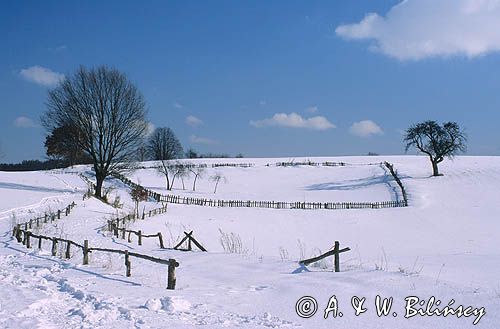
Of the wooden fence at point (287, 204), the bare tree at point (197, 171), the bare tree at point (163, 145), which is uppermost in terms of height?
the bare tree at point (163, 145)

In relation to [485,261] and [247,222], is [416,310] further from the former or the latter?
[247,222]

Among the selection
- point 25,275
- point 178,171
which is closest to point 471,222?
point 25,275

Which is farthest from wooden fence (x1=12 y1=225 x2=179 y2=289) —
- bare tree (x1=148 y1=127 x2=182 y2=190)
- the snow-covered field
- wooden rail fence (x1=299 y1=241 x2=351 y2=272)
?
bare tree (x1=148 y1=127 x2=182 y2=190)

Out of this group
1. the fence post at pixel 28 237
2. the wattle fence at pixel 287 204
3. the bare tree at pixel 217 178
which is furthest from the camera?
the bare tree at pixel 217 178

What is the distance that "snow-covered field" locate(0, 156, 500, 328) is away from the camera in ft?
24.9

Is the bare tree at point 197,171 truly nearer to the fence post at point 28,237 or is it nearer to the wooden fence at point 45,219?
the wooden fence at point 45,219

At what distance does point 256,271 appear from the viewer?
471 inches

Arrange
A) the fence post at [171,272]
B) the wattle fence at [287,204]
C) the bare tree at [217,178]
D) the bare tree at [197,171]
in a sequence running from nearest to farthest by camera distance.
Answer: the fence post at [171,272] < the wattle fence at [287,204] < the bare tree at [217,178] < the bare tree at [197,171]

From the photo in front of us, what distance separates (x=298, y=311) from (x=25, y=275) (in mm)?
7125

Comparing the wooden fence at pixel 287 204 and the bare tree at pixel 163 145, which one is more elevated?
the bare tree at pixel 163 145

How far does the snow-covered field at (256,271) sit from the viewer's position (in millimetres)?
7586

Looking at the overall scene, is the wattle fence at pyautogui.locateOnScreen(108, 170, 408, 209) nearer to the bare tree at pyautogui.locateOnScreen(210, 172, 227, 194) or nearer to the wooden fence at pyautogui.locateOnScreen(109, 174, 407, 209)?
the wooden fence at pyautogui.locateOnScreen(109, 174, 407, 209)

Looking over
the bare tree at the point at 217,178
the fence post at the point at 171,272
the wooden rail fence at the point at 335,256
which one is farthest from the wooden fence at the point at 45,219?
the bare tree at the point at 217,178

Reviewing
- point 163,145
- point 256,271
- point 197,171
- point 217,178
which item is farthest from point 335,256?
point 163,145
